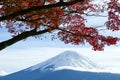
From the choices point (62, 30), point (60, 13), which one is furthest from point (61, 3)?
point (62, 30)

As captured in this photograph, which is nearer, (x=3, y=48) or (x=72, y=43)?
(x=3, y=48)

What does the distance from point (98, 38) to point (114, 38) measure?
867 mm

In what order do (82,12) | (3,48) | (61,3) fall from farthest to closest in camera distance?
1. (82,12)
2. (3,48)
3. (61,3)

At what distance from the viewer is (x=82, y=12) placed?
28203mm

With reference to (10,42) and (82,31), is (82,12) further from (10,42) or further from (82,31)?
(10,42)

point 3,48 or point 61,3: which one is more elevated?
point 61,3

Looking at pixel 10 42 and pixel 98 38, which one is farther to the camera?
pixel 98 38

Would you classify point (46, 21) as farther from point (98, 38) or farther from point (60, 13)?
point (98, 38)

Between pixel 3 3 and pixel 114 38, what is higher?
pixel 3 3

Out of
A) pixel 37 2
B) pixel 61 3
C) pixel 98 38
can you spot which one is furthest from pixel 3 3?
pixel 98 38

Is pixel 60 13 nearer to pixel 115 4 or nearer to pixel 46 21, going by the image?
pixel 46 21

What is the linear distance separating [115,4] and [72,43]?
3695 millimetres

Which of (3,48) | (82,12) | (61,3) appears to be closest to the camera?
(61,3)

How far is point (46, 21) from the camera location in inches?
1086
